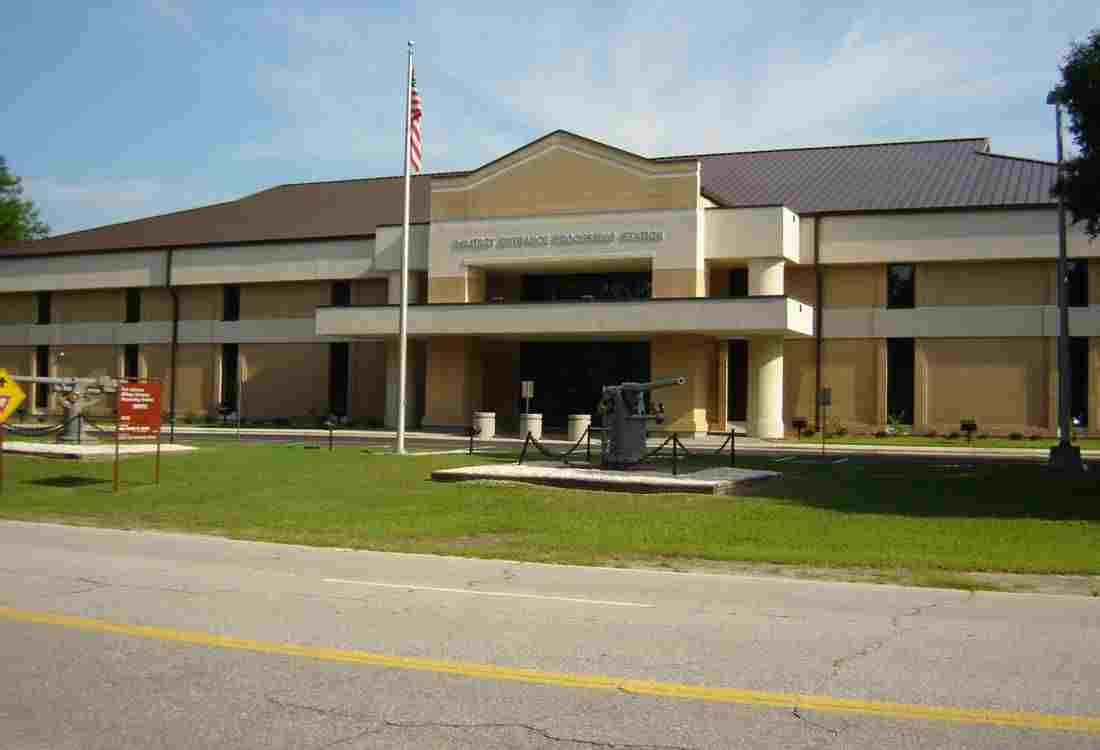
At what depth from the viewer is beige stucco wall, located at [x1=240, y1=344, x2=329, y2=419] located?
5503 cm

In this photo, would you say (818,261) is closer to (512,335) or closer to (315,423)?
(512,335)

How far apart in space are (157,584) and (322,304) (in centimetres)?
4552

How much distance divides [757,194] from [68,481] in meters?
35.8

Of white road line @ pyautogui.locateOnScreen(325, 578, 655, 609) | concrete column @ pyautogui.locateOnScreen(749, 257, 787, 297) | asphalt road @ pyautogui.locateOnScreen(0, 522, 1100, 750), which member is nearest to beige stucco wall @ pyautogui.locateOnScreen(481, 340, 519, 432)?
concrete column @ pyautogui.locateOnScreen(749, 257, 787, 297)

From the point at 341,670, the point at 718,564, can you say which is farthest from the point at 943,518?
the point at 341,670

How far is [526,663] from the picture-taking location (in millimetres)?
7316

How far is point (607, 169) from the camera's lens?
4588 cm

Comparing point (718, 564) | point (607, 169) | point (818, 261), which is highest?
point (607, 169)

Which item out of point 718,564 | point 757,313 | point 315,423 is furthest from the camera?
point 315,423

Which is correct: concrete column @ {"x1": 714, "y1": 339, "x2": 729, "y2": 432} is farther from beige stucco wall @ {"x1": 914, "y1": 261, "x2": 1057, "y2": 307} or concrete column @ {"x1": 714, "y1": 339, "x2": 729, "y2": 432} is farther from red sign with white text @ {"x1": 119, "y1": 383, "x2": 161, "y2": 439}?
red sign with white text @ {"x1": 119, "y1": 383, "x2": 161, "y2": 439}

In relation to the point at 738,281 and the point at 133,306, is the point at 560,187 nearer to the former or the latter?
the point at 738,281

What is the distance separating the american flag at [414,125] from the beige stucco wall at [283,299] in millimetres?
25471

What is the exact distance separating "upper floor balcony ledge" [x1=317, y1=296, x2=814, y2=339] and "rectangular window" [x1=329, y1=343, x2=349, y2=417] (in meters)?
5.06

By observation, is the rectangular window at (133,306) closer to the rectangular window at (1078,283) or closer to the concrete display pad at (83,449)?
the concrete display pad at (83,449)
